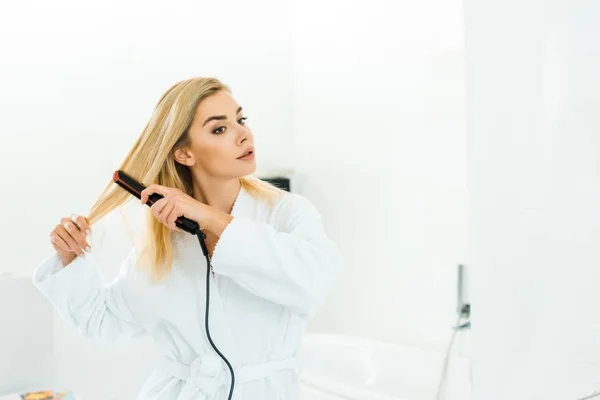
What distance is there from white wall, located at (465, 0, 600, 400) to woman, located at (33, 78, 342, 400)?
29cm

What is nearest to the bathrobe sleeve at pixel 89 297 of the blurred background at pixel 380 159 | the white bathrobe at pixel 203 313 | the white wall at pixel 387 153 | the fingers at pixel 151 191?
the white bathrobe at pixel 203 313

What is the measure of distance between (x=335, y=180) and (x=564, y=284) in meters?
1.49

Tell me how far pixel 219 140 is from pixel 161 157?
103 mm

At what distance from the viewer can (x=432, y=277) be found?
1.98m

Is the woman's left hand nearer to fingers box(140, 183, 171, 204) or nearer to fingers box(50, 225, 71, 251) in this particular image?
fingers box(140, 183, 171, 204)

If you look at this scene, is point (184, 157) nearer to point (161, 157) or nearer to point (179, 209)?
point (161, 157)

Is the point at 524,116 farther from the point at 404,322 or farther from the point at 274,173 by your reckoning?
the point at 274,173

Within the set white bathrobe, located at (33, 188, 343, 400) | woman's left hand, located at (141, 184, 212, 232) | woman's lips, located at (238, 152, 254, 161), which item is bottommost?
white bathrobe, located at (33, 188, 343, 400)

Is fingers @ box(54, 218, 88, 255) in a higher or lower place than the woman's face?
lower

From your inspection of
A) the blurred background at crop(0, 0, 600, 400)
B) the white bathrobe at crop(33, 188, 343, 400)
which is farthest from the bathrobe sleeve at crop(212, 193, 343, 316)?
the blurred background at crop(0, 0, 600, 400)

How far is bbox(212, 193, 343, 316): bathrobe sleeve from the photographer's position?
37.8 inches

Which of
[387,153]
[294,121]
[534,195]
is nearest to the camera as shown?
[534,195]

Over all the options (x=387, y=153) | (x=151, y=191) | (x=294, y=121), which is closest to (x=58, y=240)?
(x=151, y=191)

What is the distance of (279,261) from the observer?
3.20 ft
